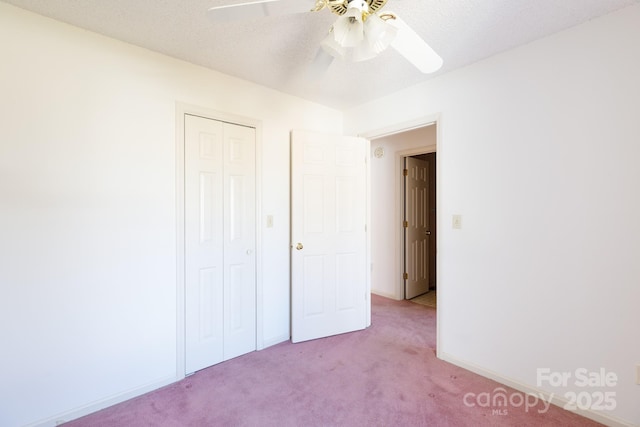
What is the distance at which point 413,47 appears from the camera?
51.9 inches

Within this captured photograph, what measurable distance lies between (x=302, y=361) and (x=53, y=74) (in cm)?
263

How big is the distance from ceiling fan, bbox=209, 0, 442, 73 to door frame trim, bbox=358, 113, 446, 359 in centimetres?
124

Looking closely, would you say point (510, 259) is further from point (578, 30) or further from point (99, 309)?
point (99, 309)

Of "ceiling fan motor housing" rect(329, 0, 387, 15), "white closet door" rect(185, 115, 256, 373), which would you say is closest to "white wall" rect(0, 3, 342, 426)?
"white closet door" rect(185, 115, 256, 373)

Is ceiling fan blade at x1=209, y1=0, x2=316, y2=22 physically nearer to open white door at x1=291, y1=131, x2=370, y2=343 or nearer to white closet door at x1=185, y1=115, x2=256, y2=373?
white closet door at x1=185, y1=115, x2=256, y2=373


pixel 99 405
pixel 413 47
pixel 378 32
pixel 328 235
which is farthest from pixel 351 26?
pixel 99 405

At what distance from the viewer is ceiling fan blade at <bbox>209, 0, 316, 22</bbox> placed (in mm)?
1106

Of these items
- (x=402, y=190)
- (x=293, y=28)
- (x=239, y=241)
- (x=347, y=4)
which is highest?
(x=293, y=28)

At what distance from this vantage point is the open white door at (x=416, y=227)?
13.1ft

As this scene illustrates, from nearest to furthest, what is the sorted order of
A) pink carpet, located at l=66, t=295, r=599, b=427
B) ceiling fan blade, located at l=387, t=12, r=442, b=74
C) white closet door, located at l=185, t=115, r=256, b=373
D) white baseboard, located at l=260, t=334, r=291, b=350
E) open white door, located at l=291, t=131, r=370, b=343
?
ceiling fan blade, located at l=387, t=12, r=442, b=74
pink carpet, located at l=66, t=295, r=599, b=427
white closet door, located at l=185, t=115, r=256, b=373
white baseboard, located at l=260, t=334, r=291, b=350
open white door, located at l=291, t=131, r=370, b=343

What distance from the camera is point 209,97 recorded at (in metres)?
2.30

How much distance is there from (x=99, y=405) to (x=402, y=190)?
146 inches

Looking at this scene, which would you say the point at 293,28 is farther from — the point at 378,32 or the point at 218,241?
the point at 218,241

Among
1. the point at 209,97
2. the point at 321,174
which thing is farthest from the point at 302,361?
the point at 209,97
